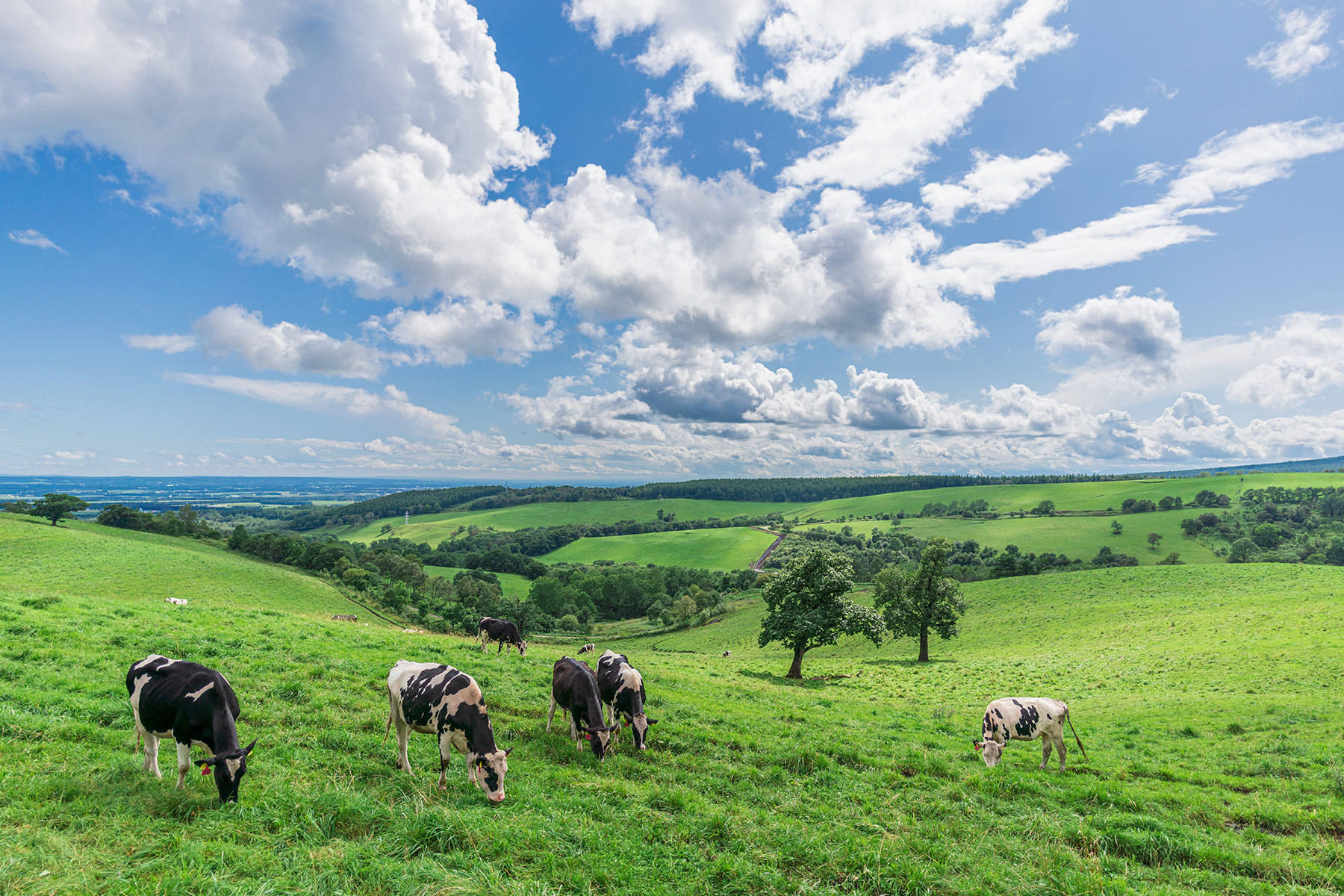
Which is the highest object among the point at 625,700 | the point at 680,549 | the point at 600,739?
the point at 625,700

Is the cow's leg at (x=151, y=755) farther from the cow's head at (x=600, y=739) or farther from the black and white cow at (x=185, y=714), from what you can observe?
the cow's head at (x=600, y=739)

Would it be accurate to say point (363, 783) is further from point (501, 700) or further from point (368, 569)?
point (368, 569)

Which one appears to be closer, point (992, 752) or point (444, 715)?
point (444, 715)

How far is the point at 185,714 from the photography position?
7.28 metres

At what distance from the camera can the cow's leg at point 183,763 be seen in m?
7.17

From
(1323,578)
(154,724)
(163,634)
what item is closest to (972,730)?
(154,724)

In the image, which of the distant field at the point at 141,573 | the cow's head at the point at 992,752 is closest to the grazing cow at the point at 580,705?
the cow's head at the point at 992,752

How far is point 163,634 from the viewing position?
45.4 feet

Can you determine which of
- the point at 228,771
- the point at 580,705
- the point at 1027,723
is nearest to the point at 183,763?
the point at 228,771

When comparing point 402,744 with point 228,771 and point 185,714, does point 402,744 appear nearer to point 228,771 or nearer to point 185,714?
point 228,771

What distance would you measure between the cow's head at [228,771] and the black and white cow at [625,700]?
6.26m

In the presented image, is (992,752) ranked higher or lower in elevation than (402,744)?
lower

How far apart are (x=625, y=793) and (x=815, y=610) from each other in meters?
23.3

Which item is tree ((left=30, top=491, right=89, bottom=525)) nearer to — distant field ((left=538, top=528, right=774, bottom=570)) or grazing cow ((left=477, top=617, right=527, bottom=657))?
distant field ((left=538, top=528, right=774, bottom=570))
